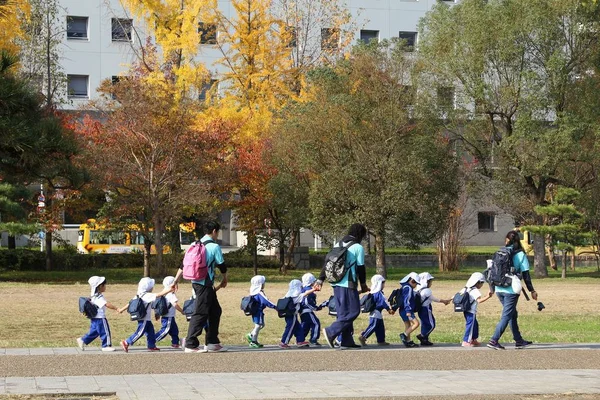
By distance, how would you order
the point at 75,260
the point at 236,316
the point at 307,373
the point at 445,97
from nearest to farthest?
the point at 307,373 → the point at 236,316 → the point at 445,97 → the point at 75,260

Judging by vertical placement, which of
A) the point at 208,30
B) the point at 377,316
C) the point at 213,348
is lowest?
the point at 213,348

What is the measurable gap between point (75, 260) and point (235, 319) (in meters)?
24.6

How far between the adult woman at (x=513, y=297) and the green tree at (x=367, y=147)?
23451mm

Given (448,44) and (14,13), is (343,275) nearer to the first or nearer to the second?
(14,13)

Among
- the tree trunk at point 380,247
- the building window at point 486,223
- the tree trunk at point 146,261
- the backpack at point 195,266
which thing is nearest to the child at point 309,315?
the backpack at point 195,266

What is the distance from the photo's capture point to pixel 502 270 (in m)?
13.2

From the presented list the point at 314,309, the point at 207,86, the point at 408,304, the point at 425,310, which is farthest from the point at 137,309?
the point at 207,86

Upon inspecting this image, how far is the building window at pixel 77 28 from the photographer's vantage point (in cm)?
5419

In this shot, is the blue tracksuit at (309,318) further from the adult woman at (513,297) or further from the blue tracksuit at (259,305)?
the adult woman at (513,297)

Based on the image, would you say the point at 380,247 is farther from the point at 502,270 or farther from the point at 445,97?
the point at 502,270

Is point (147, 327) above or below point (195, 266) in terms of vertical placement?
below

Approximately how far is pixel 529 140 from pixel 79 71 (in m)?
26.6

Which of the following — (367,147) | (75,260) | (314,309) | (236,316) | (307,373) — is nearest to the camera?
(307,373)

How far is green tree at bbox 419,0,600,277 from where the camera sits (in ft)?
128
